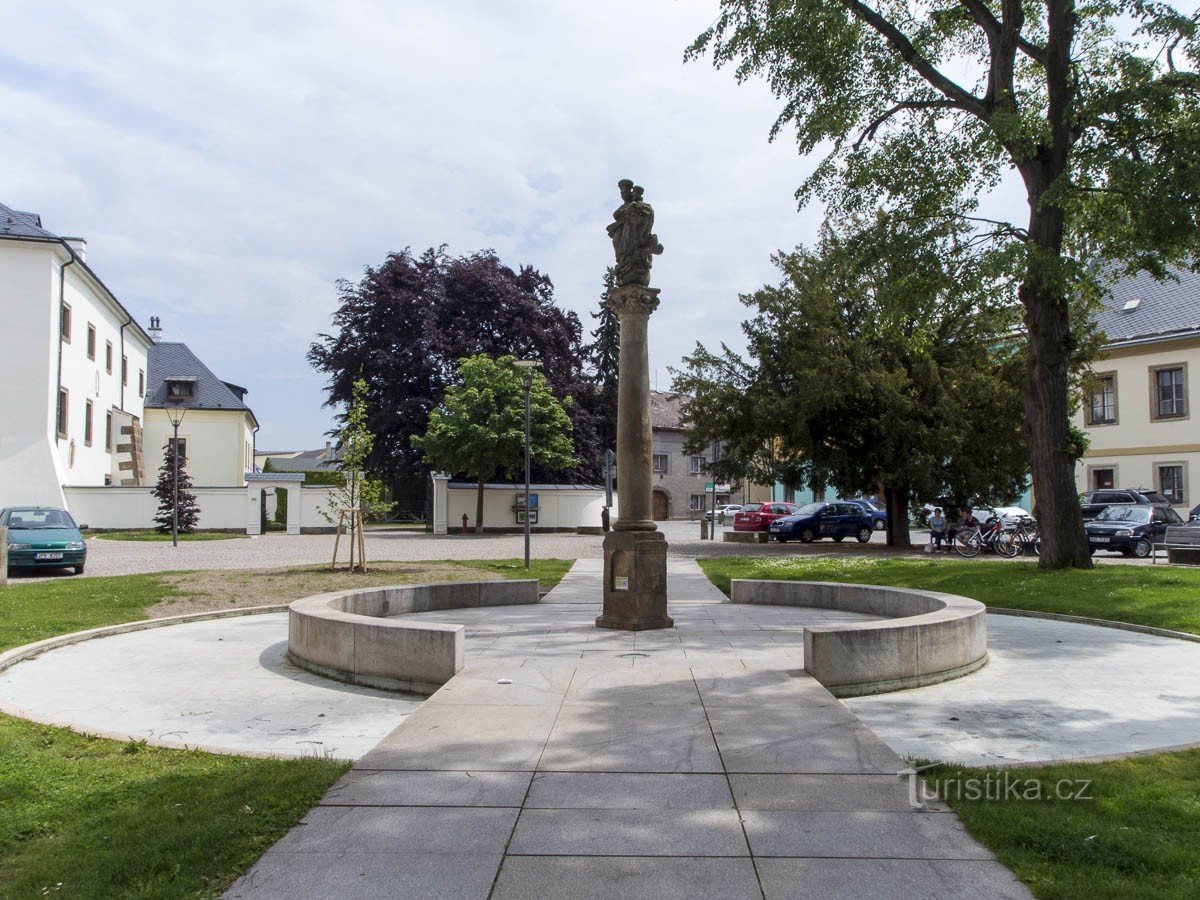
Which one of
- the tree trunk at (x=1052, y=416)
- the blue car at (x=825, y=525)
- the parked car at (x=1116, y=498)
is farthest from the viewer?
the blue car at (x=825, y=525)

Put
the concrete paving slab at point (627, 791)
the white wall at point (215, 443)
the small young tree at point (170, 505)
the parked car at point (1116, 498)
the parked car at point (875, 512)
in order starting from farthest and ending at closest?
1. the white wall at point (215, 443)
2. the parked car at point (875, 512)
3. the small young tree at point (170, 505)
4. the parked car at point (1116, 498)
5. the concrete paving slab at point (627, 791)

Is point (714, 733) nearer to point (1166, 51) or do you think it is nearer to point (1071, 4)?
point (1071, 4)

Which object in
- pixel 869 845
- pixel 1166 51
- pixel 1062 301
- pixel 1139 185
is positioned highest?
pixel 1166 51

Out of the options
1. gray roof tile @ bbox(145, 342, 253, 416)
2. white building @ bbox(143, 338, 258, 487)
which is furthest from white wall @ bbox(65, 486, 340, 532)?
gray roof tile @ bbox(145, 342, 253, 416)

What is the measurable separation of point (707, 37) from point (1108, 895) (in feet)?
61.0

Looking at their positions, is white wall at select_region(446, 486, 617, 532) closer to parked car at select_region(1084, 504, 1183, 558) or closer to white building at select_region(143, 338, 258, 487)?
white building at select_region(143, 338, 258, 487)

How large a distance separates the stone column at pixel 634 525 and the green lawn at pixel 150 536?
26.6 m

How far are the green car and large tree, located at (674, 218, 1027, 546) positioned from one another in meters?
19.4

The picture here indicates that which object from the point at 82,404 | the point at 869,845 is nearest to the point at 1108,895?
the point at 869,845

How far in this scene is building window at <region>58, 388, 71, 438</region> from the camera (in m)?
34.3

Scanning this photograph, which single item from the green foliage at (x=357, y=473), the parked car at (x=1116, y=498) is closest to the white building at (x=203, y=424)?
the green foliage at (x=357, y=473)

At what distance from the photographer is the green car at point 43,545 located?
1883cm

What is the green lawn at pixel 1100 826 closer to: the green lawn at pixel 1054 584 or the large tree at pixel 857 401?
the green lawn at pixel 1054 584

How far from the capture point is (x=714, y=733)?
5727 mm
